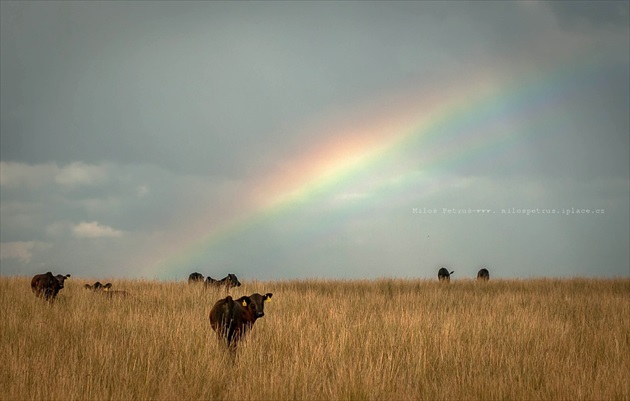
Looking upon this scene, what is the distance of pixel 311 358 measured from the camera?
373 inches

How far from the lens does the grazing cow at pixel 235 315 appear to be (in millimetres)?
9734

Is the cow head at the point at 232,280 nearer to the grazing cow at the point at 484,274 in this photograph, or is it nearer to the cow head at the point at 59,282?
the cow head at the point at 59,282

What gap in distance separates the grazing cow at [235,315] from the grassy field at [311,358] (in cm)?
28

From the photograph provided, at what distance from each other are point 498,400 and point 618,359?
13.3 ft

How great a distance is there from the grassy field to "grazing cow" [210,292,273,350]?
284 mm

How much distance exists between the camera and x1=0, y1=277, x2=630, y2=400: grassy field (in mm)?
7848

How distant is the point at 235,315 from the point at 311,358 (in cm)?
147

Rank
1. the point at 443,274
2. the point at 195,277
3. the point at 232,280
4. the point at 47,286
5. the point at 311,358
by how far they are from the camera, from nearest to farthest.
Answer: the point at 311,358 < the point at 47,286 < the point at 232,280 < the point at 195,277 < the point at 443,274

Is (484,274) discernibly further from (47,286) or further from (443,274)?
(47,286)

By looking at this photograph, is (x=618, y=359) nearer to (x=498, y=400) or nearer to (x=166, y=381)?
(x=498, y=400)

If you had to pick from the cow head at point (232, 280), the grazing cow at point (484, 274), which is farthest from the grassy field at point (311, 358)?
the grazing cow at point (484, 274)

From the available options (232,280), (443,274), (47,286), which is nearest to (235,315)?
(47,286)

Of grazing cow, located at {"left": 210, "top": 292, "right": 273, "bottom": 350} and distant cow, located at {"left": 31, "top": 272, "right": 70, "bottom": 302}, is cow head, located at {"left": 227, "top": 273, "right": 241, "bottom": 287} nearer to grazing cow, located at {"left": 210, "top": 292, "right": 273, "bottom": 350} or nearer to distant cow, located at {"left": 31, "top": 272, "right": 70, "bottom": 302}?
distant cow, located at {"left": 31, "top": 272, "right": 70, "bottom": 302}

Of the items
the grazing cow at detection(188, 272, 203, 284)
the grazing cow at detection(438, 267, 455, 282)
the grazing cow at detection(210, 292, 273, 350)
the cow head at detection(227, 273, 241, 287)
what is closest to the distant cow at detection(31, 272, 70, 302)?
the cow head at detection(227, 273, 241, 287)
